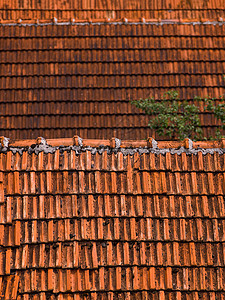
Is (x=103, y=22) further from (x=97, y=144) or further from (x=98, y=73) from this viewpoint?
(x=97, y=144)

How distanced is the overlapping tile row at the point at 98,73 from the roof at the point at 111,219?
382 cm

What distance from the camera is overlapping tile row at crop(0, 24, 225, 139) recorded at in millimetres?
8891

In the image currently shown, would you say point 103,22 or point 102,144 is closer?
point 102,144

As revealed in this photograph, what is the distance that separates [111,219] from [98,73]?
17.4 ft

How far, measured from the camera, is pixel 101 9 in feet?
38.8

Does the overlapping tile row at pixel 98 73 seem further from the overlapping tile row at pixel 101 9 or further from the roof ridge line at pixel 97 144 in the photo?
the roof ridge line at pixel 97 144

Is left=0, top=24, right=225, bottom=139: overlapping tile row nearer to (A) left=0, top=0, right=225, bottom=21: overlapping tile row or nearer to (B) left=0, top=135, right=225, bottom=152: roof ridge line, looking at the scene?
(A) left=0, top=0, right=225, bottom=21: overlapping tile row

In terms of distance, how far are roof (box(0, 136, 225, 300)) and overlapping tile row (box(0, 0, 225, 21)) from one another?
7709 mm

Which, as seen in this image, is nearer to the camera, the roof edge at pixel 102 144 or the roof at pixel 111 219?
the roof at pixel 111 219

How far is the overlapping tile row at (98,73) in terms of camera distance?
8.89 metres

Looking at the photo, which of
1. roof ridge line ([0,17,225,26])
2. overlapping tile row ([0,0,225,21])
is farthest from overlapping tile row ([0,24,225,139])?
overlapping tile row ([0,0,225,21])

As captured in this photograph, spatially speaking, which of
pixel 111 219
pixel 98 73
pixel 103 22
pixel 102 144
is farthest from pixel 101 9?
pixel 111 219

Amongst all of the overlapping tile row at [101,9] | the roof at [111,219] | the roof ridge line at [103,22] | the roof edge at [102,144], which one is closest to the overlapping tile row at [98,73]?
the roof ridge line at [103,22]

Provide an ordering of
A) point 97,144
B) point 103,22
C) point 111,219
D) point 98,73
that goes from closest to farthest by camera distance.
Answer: point 111,219, point 97,144, point 98,73, point 103,22
